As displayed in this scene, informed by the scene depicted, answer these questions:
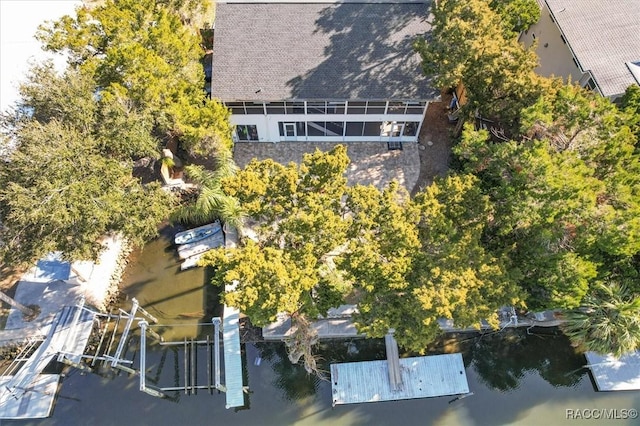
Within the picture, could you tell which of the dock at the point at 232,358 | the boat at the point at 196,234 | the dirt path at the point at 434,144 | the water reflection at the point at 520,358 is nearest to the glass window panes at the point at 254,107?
the boat at the point at 196,234

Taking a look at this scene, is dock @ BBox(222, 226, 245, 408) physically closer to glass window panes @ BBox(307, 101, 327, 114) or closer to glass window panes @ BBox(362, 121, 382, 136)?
glass window panes @ BBox(307, 101, 327, 114)

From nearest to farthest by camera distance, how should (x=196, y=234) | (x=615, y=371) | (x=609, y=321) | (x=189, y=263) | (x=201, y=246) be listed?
(x=609, y=321)
(x=615, y=371)
(x=189, y=263)
(x=201, y=246)
(x=196, y=234)

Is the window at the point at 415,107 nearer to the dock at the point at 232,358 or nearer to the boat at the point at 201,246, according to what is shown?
the boat at the point at 201,246

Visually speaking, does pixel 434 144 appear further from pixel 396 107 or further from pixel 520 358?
pixel 520 358

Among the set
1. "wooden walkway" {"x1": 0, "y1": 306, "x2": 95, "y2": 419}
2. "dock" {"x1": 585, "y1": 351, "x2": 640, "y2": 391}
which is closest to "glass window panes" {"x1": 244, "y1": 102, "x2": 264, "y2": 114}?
"wooden walkway" {"x1": 0, "y1": 306, "x2": 95, "y2": 419}

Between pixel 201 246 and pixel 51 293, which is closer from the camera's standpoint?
pixel 51 293

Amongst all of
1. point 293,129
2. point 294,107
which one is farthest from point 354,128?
point 294,107

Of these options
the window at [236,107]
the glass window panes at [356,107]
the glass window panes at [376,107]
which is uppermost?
the window at [236,107]
